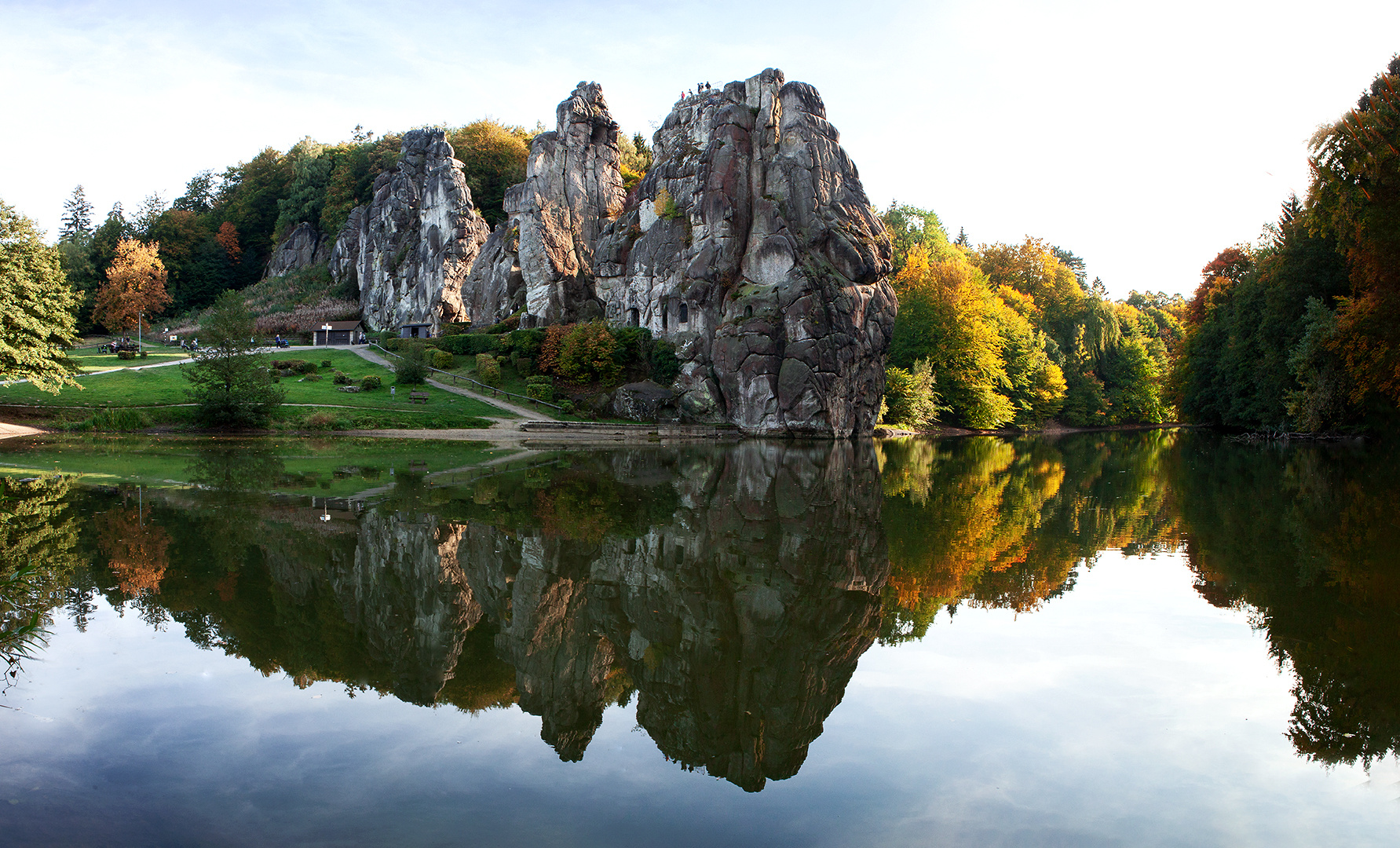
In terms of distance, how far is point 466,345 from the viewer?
54531mm

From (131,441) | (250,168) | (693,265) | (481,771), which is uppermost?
(250,168)

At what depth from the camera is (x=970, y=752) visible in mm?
5801

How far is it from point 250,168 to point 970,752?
115768mm

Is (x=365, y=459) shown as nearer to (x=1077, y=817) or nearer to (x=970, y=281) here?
(x=1077, y=817)

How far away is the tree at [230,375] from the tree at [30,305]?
4947mm

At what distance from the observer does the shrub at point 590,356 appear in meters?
47.6

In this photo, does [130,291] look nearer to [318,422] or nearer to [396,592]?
[318,422]

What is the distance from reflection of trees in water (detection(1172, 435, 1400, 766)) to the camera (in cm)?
620

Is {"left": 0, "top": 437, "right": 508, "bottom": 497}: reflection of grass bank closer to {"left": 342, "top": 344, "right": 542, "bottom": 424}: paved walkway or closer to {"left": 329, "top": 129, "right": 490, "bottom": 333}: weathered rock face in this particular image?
{"left": 342, "top": 344, "right": 542, "bottom": 424}: paved walkway

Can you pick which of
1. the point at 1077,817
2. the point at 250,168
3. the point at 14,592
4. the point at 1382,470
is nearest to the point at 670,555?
the point at 1077,817

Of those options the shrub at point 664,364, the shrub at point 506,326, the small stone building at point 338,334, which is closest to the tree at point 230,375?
the shrub at point 664,364

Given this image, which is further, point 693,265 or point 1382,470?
point 693,265

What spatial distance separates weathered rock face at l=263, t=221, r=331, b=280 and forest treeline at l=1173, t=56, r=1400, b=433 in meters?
89.2

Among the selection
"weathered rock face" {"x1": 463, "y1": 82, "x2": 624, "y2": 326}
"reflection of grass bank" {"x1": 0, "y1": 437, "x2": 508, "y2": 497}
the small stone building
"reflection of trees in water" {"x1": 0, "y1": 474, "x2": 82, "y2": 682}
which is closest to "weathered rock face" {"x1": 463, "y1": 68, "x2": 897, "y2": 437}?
"weathered rock face" {"x1": 463, "y1": 82, "x2": 624, "y2": 326}
